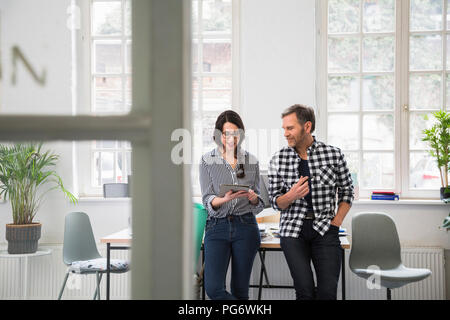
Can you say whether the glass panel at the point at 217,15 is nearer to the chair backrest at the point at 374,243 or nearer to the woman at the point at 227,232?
the woman at the point at 227,232

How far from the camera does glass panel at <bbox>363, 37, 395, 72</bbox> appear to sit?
4438 mm

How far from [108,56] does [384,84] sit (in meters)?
2.96

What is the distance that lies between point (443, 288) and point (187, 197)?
4.45 metres

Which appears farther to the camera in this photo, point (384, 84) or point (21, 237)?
point (384, 84)

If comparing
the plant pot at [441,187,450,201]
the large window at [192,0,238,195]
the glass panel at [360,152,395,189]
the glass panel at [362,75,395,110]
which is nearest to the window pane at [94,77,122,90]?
the large window at [192,0,238,195]

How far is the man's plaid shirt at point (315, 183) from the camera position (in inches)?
108

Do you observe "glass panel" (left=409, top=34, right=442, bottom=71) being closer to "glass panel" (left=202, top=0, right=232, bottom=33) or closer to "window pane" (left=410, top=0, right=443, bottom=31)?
"window pane" (left=410, top=0, right=443, bottom=31)

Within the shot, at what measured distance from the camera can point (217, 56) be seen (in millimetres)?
4664

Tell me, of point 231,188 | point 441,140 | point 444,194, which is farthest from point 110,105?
point 444,194

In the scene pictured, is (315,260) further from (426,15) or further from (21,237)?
(426,15)

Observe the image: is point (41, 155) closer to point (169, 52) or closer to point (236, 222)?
point (236, 222)

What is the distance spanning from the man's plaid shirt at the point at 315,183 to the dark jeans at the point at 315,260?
5cm

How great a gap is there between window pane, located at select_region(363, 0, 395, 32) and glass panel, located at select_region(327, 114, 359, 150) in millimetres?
937

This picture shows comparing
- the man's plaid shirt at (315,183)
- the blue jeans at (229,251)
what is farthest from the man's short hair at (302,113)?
the blue jeans at (229,251)
